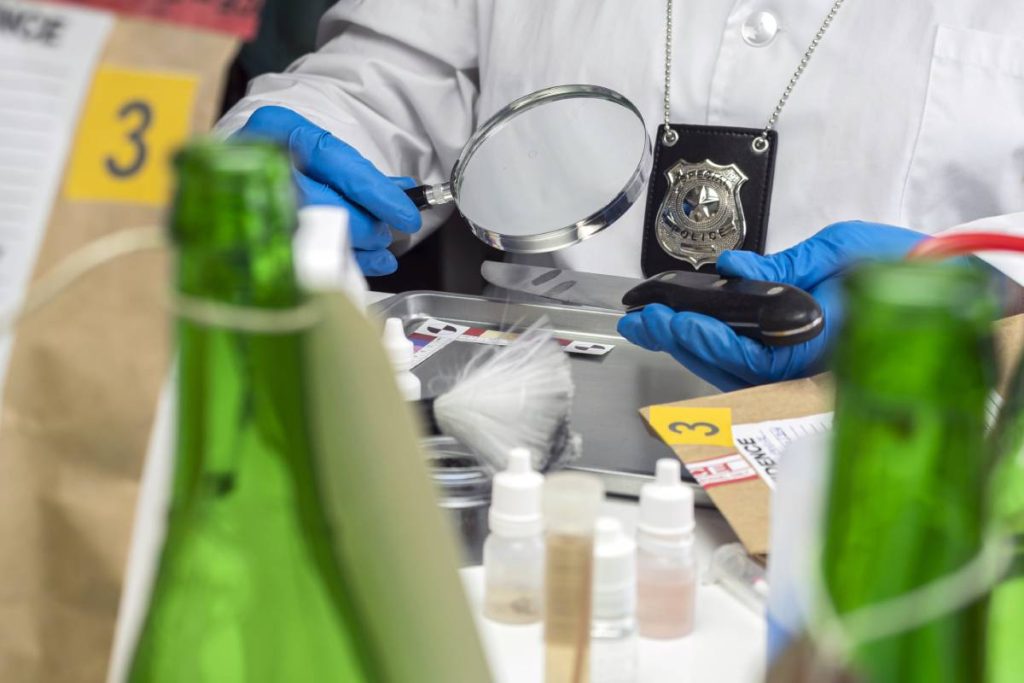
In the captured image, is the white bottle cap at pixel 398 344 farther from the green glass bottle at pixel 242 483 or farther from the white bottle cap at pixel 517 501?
the green glass bottle at pixel 242 483

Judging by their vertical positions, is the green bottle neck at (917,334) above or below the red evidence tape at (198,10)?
below

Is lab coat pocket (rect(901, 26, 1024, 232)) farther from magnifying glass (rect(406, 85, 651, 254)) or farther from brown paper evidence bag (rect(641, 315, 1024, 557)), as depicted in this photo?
brown paper evidence bag (rect(641, 315, 1024, 557))

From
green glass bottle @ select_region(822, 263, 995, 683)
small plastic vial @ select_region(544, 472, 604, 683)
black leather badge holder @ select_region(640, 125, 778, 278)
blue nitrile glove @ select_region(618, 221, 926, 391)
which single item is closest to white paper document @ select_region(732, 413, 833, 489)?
blue nitrile glove @ select_region(618, 221, 926, 391)

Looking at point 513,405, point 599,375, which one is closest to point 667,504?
point 513,405

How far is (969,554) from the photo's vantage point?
224mm

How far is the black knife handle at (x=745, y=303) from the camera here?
0.74 m

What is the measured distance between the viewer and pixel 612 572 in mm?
444

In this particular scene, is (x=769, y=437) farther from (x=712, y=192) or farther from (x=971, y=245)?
(x=712, y=192)

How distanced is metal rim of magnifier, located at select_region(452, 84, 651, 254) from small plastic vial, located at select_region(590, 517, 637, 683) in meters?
0.54

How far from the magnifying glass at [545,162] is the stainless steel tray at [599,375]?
0.21 feet

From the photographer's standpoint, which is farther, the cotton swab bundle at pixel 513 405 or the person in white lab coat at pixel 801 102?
the person in white lab coat at pixel 801 102

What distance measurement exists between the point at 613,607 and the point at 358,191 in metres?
0.73

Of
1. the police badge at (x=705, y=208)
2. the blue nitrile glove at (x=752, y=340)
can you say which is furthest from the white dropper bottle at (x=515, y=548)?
the police badge at (x=705, y=208)

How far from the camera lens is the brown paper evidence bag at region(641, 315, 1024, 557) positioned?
581 millimetres
